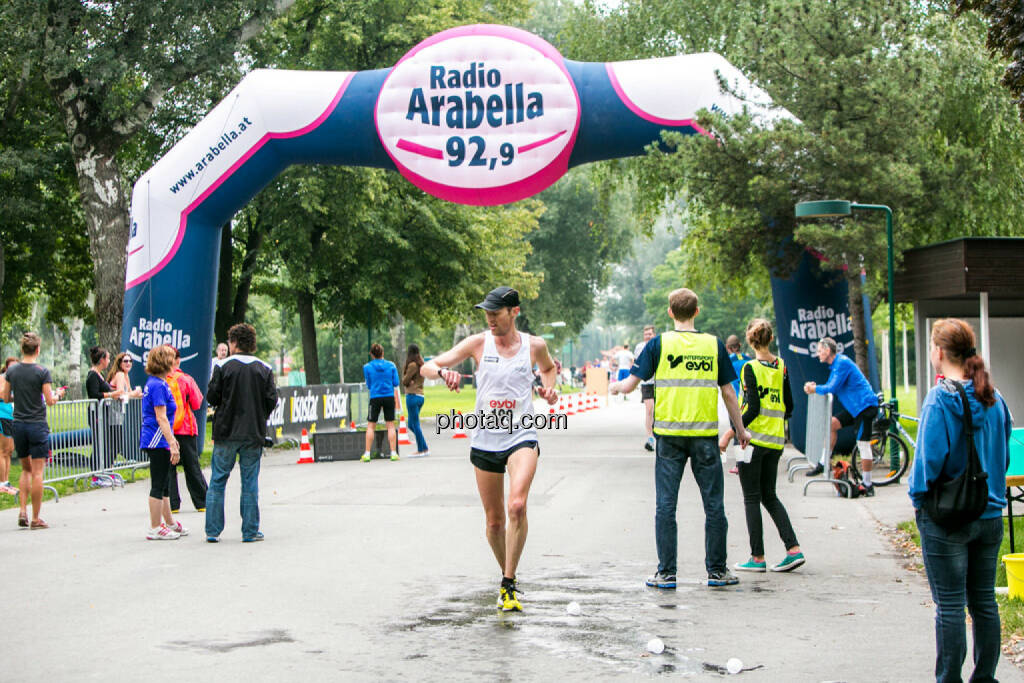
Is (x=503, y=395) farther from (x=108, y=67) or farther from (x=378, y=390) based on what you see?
(x=108, y=67)

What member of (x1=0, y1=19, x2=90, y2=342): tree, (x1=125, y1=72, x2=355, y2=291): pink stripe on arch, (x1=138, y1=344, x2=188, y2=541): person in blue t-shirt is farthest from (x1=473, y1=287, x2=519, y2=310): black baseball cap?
(x1=0, y1=19, x2=90, y2=342): tree

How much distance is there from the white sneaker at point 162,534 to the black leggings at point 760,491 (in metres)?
5.08

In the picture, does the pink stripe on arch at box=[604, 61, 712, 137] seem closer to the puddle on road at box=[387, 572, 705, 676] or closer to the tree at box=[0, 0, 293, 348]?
the tree at box=[0, 0, 293, 348]

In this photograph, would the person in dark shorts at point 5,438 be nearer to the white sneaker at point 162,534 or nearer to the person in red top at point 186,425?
the person in red top at point 186,425

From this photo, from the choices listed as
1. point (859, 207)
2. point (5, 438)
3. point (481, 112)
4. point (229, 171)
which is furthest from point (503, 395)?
point (229, 171)

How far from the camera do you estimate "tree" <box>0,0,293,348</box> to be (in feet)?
65.4

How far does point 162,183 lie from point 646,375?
1172 centimetres

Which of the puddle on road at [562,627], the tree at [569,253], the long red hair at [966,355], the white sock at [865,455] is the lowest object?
the puddle on road at [562,627]

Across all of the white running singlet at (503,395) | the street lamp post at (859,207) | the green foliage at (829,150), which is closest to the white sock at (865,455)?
the street lamp post at (859,207)

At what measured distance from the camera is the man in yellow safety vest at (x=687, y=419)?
7.91 metres

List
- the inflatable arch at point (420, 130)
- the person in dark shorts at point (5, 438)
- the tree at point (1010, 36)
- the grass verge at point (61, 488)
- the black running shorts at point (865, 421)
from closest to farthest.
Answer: the tree at point (1010, 36)
the black running shorts at point (865, 421)
the person in dark shorts at point (5, 438)
the grass verge at point (61, 488)
the inflatable arch at point (420, 130)

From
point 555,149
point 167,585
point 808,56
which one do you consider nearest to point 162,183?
point 555,149

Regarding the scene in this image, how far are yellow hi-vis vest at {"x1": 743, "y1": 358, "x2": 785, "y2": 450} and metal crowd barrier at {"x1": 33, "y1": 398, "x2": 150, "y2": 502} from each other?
9.31 metres

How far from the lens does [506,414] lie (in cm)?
725
